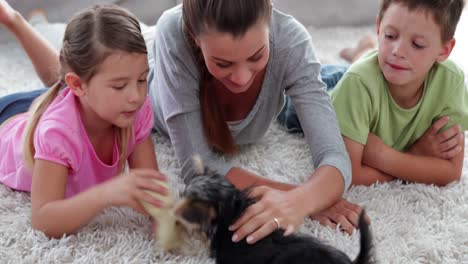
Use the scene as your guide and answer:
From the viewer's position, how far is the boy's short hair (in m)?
1.56

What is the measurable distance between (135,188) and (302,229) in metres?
0.44

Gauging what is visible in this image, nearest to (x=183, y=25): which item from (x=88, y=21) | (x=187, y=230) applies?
(x=88, y=21)

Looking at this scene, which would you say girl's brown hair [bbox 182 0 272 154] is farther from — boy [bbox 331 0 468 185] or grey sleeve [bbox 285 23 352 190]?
boy [bbox 331 0 468 185]

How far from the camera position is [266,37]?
1.34 metres

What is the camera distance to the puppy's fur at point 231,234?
3.65 feet

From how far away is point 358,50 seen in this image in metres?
2.54

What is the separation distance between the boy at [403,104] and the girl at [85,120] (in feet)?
2.06

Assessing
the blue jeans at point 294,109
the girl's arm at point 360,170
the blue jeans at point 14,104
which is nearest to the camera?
the girl's arm at point 360,170

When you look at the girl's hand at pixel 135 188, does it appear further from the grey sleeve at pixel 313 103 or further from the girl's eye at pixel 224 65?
the grey sleeve at pixel 313 103

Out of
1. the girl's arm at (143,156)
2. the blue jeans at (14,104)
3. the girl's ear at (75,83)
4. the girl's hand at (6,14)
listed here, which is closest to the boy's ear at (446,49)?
the girl's arm at (143,156)

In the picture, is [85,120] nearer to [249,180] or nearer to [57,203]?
[57,203]

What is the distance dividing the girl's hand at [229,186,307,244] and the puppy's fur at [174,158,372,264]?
13 millimetres

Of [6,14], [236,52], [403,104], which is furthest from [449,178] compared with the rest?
[6,14]

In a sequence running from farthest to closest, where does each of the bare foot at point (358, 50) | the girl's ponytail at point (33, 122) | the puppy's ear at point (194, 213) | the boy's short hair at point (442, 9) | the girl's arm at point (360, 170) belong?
the bare foot at point (358, 50) → the girl's arm at point (360, 170) → the boy's short hair at point (442, 9) → the girl's ponytail at point (33, 122) → the puppy's ear at point (194, 213)
